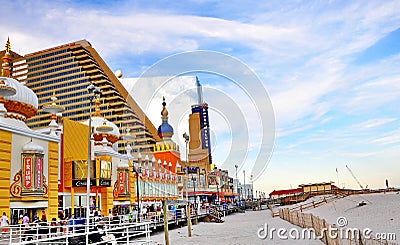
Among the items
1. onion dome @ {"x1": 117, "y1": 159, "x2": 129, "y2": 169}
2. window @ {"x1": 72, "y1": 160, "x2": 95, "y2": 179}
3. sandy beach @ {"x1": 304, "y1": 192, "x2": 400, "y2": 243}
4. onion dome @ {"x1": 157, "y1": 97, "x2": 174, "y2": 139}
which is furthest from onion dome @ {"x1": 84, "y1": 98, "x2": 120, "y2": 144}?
onion dome @ {"x1": 157, "y1": 97, "x2": 174, "y2": 139}

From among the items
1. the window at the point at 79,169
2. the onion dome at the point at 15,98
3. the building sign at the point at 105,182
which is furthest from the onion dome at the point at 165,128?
the onion dome at the point at 15,98

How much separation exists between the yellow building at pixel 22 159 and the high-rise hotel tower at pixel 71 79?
7594cm

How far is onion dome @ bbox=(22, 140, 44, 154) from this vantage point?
71.6ft

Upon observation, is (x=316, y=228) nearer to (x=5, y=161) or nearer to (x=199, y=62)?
(x=199, y=62)

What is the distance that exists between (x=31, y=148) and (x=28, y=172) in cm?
126

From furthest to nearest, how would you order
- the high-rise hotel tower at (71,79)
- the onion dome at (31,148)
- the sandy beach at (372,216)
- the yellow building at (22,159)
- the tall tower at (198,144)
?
1. the high-rise hotel tower at (71,79)
2. the tall tower at (198,144)
3. the sandy beach at (372,216)
4. the onion dome at (31,148)
5. the yellow building at (22,159)

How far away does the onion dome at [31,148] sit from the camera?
21812mm

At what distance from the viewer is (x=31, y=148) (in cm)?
2191

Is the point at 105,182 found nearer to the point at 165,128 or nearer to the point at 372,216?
the point at 372,216

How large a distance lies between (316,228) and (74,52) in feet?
369

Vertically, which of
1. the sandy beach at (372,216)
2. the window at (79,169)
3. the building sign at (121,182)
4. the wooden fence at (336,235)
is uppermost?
the window at (79,169)

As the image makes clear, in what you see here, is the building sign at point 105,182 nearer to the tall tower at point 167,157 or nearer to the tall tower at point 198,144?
the tall tower at point 167,157

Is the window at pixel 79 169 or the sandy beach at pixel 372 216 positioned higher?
the window at pixel 79 169

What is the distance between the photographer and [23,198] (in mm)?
21266
